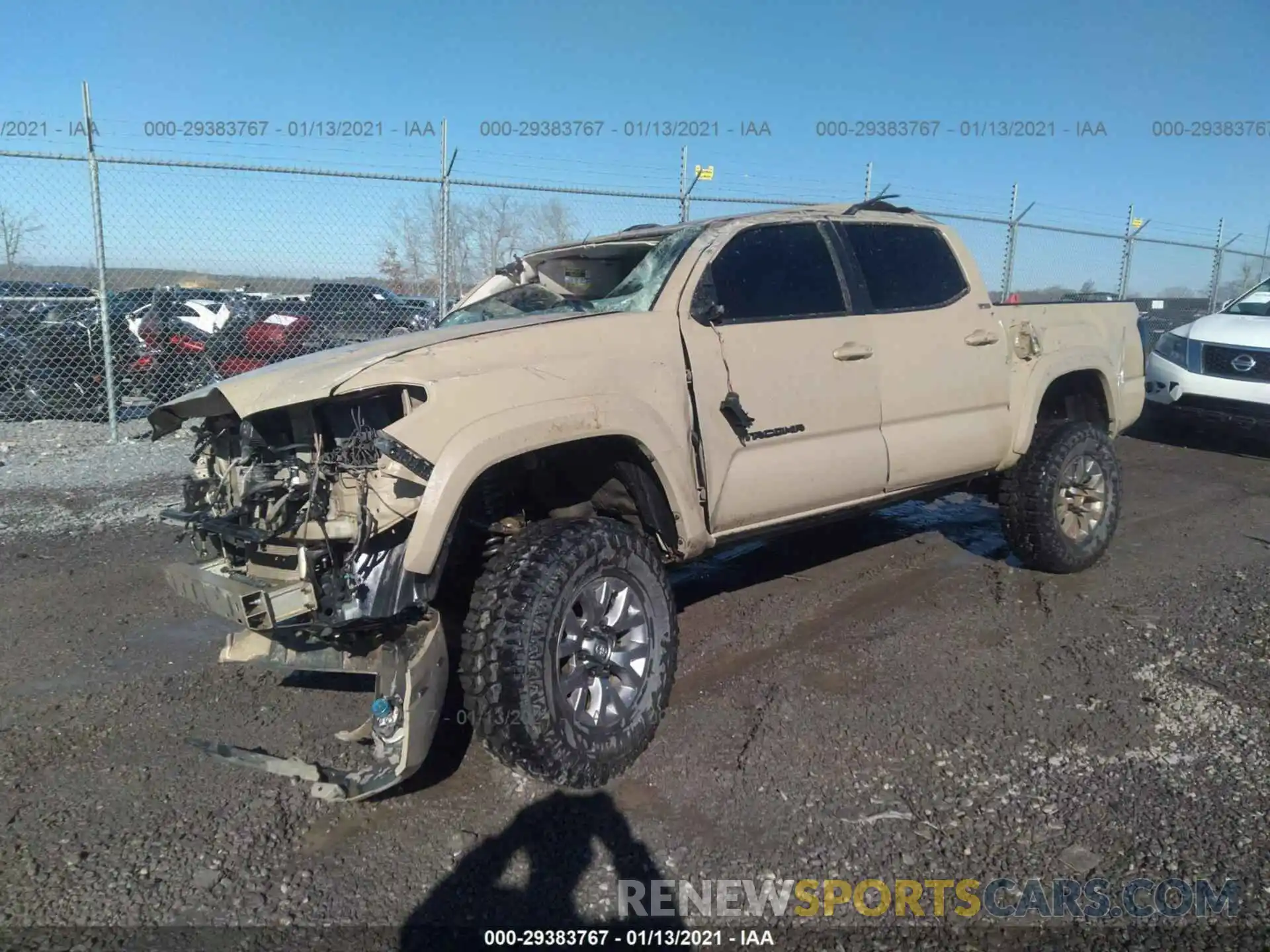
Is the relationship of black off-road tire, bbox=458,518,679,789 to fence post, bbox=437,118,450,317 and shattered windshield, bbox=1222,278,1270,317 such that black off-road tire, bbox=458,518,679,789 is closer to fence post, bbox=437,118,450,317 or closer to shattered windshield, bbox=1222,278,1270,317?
fence post, bbox=437,118,450,317

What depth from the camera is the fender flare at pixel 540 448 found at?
268cm

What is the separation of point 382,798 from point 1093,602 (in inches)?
147

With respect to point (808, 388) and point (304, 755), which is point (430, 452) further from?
point (808, 388)

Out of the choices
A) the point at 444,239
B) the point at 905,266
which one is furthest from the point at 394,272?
the point at 905,266

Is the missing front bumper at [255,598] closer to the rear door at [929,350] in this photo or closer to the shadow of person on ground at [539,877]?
the shadow of person on ground at [539,877]

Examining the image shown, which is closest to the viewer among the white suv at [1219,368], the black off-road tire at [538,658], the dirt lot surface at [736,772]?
the dirt lot surface at [736,772]

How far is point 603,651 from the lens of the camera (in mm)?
3129

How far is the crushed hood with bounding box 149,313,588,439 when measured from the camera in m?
2.74

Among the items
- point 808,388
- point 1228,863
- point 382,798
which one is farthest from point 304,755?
point 1228,863

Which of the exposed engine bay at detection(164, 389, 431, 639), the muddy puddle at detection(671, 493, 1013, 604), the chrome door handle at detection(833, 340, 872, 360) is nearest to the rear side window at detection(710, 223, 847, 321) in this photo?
the chrome door handle at detection(833, 340, 872, 360)

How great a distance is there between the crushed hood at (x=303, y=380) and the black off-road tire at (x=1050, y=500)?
2811mm

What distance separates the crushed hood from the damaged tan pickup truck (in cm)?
1

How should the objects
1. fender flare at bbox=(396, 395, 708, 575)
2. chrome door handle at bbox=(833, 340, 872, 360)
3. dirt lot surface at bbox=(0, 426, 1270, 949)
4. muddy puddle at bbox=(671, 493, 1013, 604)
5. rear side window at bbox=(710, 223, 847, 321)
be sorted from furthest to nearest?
→ muddy puddle at bbox=(671, 493, 1013, 604)
chrome door handle at bbox=(833, 340, 872, 360)
rear side window at bbox=(710, 223, 847, 321)
fender flare at bbox=(396, 395, 708, 575)
dirt lot surface at bbox=(0, 426, 1270, 949)

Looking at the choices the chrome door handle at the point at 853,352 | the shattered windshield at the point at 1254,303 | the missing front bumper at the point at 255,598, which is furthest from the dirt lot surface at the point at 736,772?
the shattered windshield at the point at 1254,303
